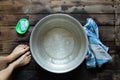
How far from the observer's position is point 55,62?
1.58 m

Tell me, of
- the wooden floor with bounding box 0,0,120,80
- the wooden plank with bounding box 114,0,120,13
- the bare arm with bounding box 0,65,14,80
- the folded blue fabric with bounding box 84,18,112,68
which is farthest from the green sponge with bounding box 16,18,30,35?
the wooden plank with bounding box 114,0,120,13

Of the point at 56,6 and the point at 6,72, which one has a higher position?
the point at 56,6

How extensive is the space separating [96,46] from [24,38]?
48cm

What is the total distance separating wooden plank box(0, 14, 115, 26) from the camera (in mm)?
1655

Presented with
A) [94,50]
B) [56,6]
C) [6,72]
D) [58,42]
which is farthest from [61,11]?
→ [6,72]

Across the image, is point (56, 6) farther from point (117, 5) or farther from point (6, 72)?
point (6, 72)

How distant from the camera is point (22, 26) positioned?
5.36 feet

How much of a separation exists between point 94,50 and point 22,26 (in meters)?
0.49

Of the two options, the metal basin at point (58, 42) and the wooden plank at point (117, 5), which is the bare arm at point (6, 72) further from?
the wooden plank at point (117, 5)

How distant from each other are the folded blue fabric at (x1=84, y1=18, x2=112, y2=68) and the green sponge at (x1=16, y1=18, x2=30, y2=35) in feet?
1.27

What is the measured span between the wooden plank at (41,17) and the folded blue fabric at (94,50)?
0.06 m

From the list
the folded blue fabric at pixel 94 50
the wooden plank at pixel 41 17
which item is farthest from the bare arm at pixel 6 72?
the folded blue fabric at pixel 94 50

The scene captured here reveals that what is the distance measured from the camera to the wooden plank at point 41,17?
5.43 ft

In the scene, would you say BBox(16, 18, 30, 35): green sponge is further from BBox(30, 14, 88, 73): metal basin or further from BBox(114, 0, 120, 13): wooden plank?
BBox(114, 0, 120, 13): wooden plank
